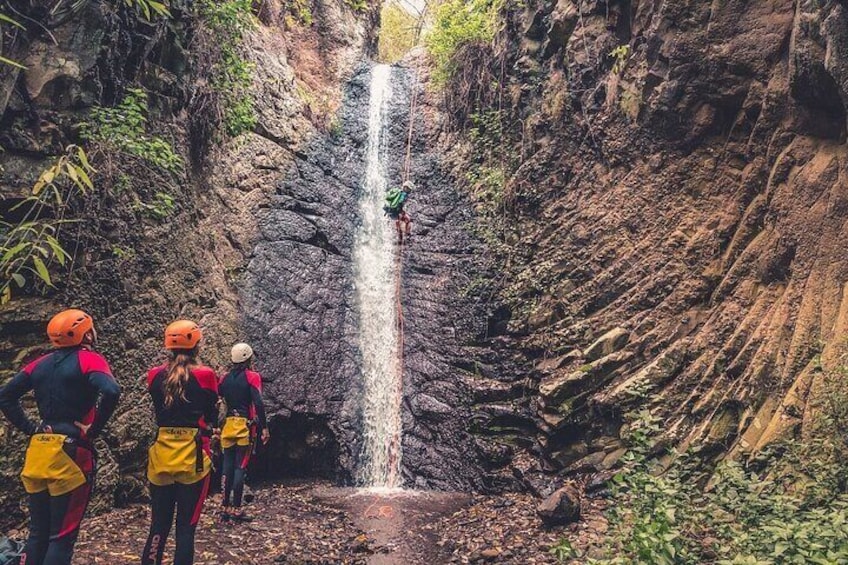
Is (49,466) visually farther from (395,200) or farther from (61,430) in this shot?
(395,200)

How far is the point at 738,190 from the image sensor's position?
19.9ft

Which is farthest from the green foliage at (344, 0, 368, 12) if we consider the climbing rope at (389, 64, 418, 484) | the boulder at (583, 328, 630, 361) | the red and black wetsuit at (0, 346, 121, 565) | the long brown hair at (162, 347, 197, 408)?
the red and black wetsuit at (0, 346, 121, 565)

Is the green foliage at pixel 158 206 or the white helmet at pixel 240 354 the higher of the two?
the green foliage at pixel 158 206

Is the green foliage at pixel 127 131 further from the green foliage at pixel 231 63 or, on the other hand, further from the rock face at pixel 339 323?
the rock face at pixel 339 323

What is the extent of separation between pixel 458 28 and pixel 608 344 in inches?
357

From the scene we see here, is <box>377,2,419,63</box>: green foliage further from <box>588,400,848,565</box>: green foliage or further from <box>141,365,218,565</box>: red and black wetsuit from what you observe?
<box>588,400,848,565</box>: green foliage

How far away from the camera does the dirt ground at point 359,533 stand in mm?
4863

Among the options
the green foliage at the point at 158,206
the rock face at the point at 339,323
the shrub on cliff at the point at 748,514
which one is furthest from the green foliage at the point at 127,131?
the shrub on cliff at the point at 748,514

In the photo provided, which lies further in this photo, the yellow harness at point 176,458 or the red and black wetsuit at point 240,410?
the red and black wetsuit at point 240,410

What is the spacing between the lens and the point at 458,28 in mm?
12289

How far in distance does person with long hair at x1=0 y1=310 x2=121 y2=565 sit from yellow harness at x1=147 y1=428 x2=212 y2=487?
0.39 metres

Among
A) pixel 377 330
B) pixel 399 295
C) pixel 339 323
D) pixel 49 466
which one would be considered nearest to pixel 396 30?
pixel 399 295

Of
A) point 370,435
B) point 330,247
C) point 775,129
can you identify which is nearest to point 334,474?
point 370,435

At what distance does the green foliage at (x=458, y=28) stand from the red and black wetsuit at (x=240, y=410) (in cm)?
975
